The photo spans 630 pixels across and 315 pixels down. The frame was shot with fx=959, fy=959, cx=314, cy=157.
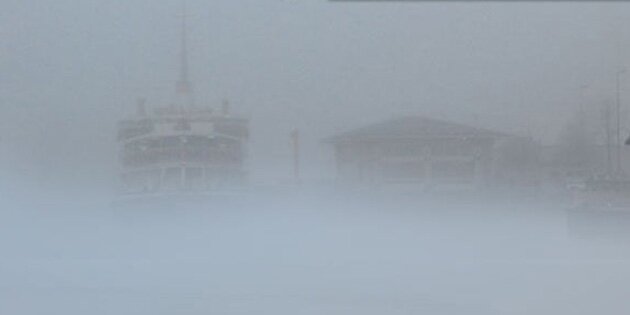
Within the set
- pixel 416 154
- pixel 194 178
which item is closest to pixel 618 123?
pixel 416 154

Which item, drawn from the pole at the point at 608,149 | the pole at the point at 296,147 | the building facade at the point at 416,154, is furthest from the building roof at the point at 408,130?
the pole at the point at 608,149

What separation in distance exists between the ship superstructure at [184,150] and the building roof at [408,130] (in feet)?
1.32

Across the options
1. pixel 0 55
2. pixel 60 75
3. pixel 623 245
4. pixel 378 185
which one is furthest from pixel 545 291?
pixel 0 55

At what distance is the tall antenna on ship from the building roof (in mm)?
593

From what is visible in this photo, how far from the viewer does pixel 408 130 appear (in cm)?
388

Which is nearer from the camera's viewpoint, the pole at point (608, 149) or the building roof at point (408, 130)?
the building roof at point (408, 130)

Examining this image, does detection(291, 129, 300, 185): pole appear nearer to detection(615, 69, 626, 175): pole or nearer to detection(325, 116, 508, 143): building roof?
detection(325, 116, 508, 143): building roof

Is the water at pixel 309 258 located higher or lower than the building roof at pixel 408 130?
lower

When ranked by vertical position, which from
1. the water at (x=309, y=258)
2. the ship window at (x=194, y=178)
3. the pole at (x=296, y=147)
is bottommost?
the water at (x=309, y=258)

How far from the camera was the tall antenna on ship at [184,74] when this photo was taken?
12.8 feet

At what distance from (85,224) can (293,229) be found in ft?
2.85

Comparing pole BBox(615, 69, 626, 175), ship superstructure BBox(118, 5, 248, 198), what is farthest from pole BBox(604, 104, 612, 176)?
ship superstructure BBox(118, 5, 248, 198)

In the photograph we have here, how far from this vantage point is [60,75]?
3.96 metres

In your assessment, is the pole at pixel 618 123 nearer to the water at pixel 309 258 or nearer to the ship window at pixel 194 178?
the water at pixel 309 258
